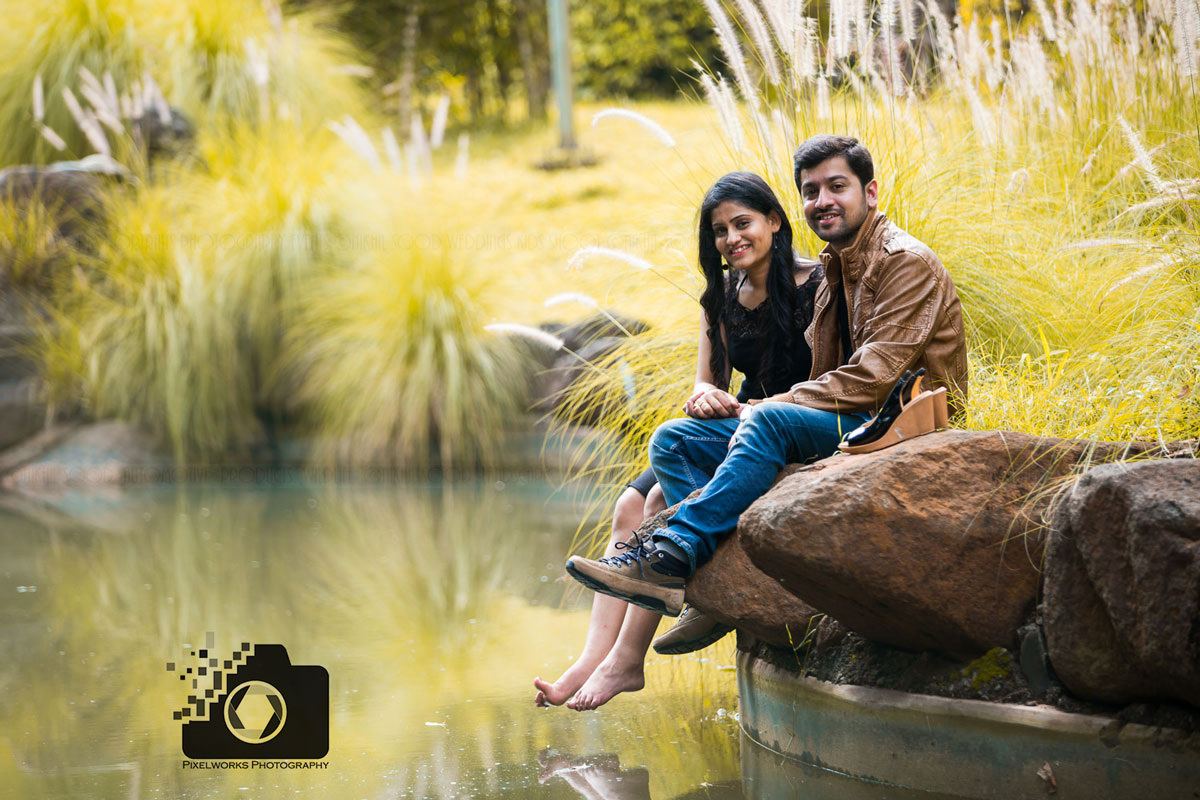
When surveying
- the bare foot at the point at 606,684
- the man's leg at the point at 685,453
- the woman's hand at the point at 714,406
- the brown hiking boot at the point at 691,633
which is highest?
the woman's hand at the point at 714,406

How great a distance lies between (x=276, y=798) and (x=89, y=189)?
5607 millimetres

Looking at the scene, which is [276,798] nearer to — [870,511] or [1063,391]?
[870,511]

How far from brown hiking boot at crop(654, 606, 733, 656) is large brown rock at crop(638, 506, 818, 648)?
0.60ft

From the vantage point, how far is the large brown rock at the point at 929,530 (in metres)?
1.85

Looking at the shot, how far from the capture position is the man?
7.02 feet

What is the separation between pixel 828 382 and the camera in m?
2.19

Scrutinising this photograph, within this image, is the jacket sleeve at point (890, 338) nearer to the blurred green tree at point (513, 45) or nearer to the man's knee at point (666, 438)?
the man's knee at point (666, 438)

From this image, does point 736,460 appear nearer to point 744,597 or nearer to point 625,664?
point 744,597

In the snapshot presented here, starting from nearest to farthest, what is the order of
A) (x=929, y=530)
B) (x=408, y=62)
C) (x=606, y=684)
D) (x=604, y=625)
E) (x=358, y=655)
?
(x=929, y=530) → (x=606, y=684) → (x=604, y=625) → (x=358, y=655) → (x=408, y=62)

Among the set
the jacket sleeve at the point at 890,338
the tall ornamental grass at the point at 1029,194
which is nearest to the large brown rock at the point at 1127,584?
the tall ornamental grass at the point at 1029,194

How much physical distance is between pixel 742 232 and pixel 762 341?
0.25 m

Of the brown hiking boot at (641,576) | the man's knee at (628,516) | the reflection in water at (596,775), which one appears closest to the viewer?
the reflection in water at (596,775)

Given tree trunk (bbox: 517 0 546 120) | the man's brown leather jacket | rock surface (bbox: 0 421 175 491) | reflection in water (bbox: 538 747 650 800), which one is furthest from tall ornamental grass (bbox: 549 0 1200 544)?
tree trunk (bbox: 517 0 546 120)

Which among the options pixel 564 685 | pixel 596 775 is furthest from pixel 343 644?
pixel 596 775
